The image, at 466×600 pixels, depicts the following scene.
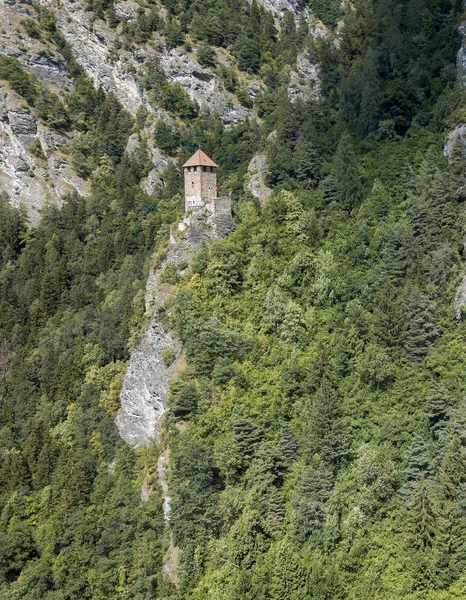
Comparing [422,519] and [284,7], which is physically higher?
[284,7]

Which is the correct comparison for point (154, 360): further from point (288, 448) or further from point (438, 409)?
point (438, 409)

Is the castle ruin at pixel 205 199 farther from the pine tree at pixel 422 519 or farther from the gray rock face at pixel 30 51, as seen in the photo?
the gray rock face at pixel 30 51

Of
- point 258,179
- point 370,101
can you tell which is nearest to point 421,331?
point 258,179

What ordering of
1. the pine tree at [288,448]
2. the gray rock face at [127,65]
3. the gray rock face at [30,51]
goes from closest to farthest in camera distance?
the pine tree at [288,448] → the gray rock face at [127,65] → the gray rock face at [30,51]

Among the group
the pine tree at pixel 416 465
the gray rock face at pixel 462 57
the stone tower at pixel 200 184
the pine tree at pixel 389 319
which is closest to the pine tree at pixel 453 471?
the pine tree at pixel 416 465

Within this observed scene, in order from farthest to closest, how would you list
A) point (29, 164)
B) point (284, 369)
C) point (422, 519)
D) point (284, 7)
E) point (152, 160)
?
point (284, 7) → point (29, 164) → point (152, 160) → point (284, 369) → point (422, 519)

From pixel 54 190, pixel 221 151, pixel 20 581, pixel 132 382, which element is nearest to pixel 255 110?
pixel 221 151

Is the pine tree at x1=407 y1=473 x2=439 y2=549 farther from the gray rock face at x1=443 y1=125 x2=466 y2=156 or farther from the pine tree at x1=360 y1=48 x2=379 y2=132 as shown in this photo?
the pine tree at x1=360 y1=48 x2=379 y2=132
